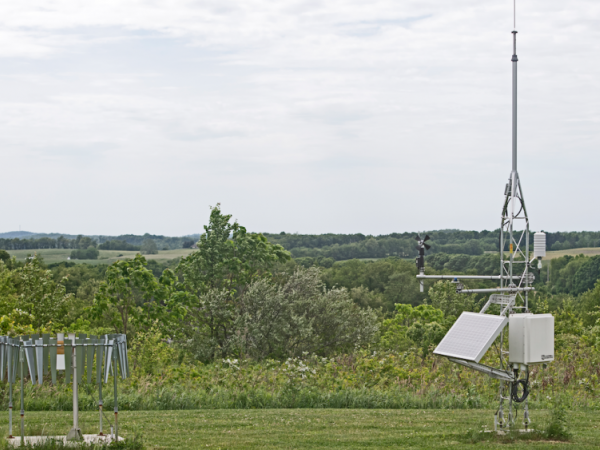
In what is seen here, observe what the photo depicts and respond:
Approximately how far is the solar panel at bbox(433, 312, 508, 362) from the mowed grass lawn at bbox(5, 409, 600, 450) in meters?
1.13

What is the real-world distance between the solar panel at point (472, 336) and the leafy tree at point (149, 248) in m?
86.8

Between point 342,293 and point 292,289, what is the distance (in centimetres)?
202

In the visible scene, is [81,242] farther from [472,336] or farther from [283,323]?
[472,336]

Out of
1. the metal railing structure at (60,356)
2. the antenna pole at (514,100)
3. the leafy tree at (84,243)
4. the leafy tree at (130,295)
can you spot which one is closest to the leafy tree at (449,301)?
the leafy tree at (130,295)

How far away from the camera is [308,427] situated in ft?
29.2

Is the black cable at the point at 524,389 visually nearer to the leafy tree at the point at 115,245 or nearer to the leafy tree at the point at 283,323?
the leafy tree at the point at 283,323

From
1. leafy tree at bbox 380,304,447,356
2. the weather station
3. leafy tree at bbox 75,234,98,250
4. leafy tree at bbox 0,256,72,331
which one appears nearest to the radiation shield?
the weather station

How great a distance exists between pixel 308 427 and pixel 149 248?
88.8 m

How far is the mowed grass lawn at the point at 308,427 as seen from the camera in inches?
307

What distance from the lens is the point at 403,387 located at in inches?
497

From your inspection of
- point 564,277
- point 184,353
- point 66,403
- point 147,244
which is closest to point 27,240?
point 147,244

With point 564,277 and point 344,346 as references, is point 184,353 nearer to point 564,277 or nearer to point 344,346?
point 344,346

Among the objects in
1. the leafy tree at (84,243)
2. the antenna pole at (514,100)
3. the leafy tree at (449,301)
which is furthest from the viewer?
the leafy tree at (84,243)

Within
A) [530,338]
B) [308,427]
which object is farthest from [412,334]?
[530,338]
